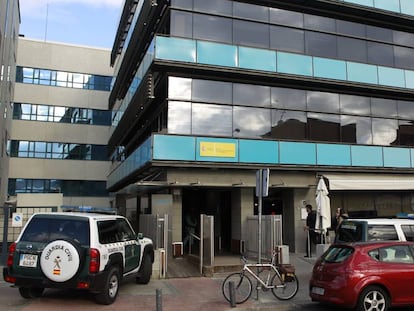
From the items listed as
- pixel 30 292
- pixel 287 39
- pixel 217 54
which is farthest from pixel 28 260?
pixel 287 39

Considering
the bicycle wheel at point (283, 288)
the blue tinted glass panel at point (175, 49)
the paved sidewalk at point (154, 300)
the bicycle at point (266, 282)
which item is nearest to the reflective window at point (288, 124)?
the blue tinted glass panel at point (175, 49)

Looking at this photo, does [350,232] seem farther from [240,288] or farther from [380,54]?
[380,54]

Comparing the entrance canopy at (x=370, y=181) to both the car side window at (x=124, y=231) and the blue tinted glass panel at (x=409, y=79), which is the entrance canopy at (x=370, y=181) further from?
the car side window at (x=124, y=231)

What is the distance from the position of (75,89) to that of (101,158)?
22.2 feet

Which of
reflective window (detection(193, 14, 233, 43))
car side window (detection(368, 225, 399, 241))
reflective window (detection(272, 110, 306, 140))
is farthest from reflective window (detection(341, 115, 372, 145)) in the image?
car side window (detection(368, 225, 399, 241))

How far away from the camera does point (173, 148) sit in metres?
16.6

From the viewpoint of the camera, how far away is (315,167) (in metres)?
18.6

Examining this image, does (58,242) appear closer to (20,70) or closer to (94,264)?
(94,264)

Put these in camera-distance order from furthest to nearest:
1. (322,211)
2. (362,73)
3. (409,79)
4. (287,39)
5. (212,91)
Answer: (409,79), (362,73), (287,39), (212,91), (322,211)

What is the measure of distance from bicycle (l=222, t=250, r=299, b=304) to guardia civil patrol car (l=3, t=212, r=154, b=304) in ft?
8.44

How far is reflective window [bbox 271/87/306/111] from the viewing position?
1878 cm

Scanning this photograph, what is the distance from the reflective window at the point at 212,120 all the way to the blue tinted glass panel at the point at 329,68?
14.7 feet

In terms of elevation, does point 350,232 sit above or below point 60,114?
below

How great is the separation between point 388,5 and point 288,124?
7932 mm
